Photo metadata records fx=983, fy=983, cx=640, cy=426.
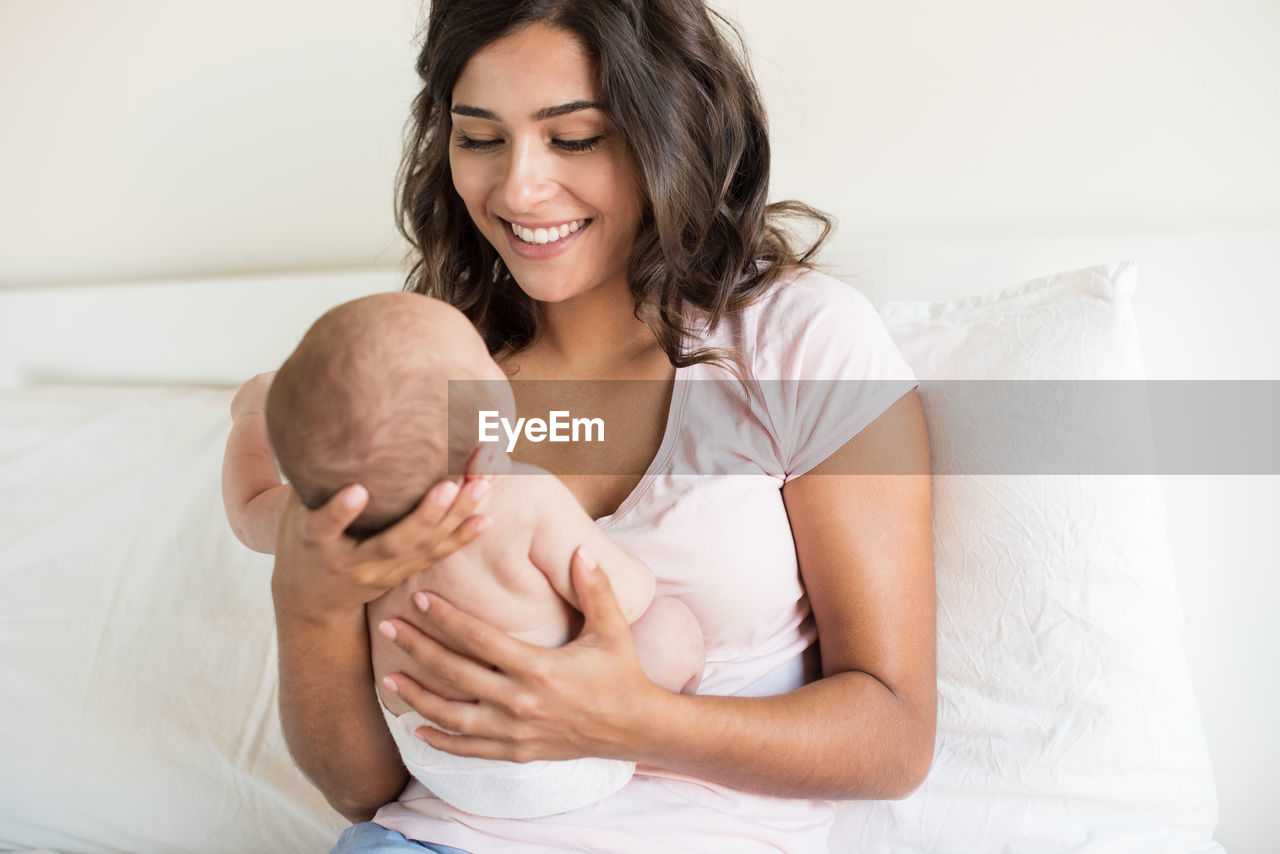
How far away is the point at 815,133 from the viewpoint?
1796 millimetres

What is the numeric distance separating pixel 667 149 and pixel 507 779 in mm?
758

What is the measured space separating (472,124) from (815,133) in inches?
31.1

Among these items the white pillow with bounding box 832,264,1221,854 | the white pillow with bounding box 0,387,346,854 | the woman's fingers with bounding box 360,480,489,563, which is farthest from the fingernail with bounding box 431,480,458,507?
the white pillow with bounding box 0,387,346,854

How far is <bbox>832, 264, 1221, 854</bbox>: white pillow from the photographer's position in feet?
4.05

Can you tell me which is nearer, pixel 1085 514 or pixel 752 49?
pixel 1085 514

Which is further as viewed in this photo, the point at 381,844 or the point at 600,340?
the point at 600,340

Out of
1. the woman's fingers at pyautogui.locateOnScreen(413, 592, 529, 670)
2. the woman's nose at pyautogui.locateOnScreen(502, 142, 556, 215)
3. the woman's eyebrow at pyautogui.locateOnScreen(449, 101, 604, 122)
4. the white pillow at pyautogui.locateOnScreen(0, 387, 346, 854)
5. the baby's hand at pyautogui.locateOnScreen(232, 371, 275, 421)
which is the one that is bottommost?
the white pillow at pyautogui.locateOnScreen(0, 387, 346, 854)

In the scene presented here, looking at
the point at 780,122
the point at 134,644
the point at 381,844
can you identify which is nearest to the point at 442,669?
the point at 381,844

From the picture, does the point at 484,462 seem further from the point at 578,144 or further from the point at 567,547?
the point at 578,144

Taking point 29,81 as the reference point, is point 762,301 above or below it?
below

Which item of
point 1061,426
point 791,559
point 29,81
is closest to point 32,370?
point 29,81

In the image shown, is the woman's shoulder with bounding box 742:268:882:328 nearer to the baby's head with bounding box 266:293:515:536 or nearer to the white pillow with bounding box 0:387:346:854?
the baby's head with bounding box 266:293:515:536

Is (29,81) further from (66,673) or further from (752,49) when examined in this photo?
(752,49)

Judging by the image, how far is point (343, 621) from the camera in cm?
106
